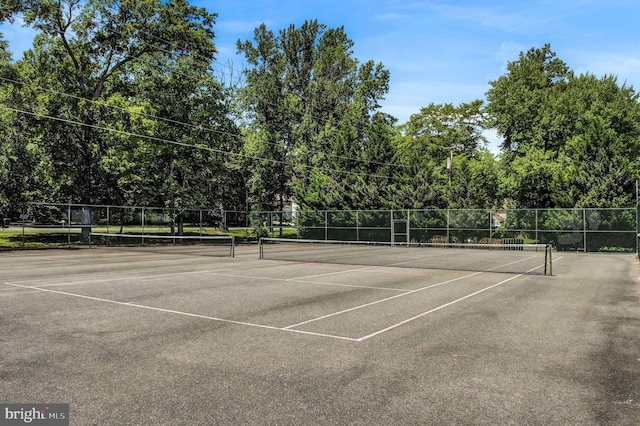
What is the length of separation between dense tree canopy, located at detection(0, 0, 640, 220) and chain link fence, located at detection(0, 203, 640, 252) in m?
1.79

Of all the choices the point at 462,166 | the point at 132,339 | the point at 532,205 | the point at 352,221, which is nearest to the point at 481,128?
the point at 462,166

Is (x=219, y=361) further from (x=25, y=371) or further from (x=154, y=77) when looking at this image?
(x=154, y=77)

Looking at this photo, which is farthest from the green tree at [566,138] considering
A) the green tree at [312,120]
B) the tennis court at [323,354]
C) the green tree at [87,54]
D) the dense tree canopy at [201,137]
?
the green tree at [87,54]

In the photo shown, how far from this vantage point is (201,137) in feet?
158

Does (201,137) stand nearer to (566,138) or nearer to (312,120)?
(312,120)

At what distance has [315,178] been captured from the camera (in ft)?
175

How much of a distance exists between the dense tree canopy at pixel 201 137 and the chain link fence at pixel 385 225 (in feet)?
5.89

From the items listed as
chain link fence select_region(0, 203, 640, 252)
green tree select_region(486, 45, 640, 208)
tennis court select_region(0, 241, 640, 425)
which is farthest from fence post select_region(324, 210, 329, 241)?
tennis court select_region(0, 241, 640, 425)

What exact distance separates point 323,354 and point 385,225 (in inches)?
1465

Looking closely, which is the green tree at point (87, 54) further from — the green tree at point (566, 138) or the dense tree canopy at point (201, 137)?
the green tree at point (566, 138)

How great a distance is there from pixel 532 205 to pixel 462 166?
8.64 meters
